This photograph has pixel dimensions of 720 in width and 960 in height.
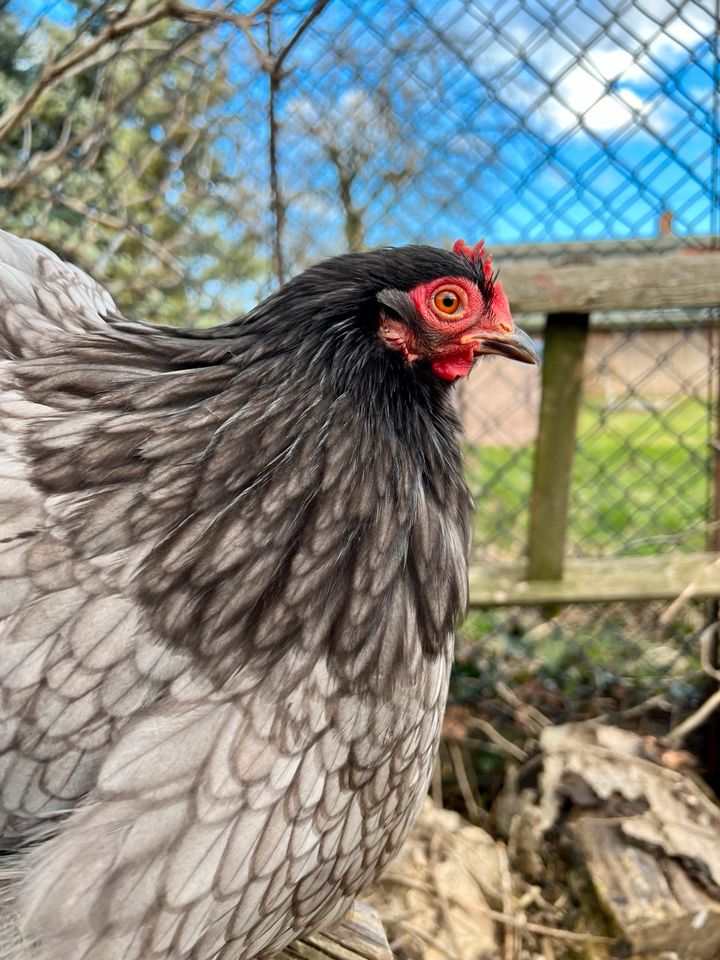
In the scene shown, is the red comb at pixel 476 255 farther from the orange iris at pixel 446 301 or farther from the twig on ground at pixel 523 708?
the twig on ground at pixel 523 708

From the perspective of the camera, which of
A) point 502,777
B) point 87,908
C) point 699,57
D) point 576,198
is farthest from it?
point 502,777

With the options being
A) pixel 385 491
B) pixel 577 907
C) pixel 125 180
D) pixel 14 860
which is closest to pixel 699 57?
pixel 385 491

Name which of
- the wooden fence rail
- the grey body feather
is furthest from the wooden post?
the grey body feather

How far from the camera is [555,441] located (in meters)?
2.19

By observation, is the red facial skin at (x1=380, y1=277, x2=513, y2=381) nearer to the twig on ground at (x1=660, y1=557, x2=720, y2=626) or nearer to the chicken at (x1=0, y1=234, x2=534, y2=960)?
the chicken at (x1=0, y1=234, x2=534, y2=960)

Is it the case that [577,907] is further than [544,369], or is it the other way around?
[544,369]

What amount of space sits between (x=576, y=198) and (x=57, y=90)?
1958mm

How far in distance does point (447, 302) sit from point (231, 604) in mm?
569

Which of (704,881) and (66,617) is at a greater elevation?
(66,617)

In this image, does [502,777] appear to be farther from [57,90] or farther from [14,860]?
[57,90]

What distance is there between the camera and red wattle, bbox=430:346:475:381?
1235mm

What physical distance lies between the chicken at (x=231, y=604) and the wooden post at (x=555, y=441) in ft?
3.00

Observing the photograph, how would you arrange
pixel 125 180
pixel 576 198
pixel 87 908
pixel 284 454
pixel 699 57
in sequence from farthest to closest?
pixel 125 180, pixel 576 198, pixel 699 57, pixel 284 454, pixel 87 908

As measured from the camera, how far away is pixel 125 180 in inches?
112
